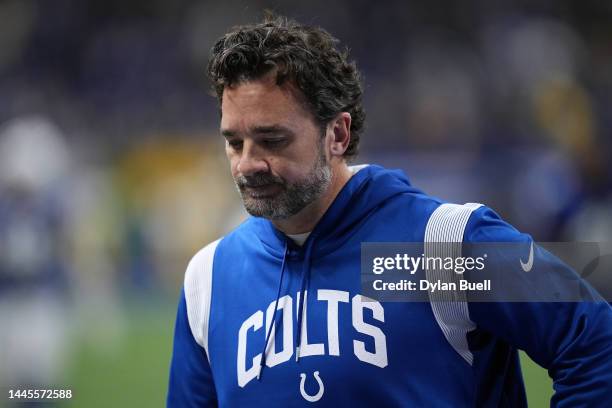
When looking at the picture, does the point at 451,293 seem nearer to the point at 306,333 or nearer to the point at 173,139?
the point at 306,333

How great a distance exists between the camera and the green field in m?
5.96

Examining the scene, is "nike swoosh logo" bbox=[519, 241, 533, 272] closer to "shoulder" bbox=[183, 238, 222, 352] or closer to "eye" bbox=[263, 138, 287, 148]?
"eye" bbox=[263, 138, 287, 148]

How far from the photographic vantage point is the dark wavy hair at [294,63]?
2268mm

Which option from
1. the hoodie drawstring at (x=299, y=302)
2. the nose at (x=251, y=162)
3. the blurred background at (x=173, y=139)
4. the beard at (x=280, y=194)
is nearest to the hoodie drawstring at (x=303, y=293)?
the hoodie drawstring at (x=299, y=302)

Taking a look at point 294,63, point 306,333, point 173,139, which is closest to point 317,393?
point 306,333

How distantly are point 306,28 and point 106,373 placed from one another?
5.37m

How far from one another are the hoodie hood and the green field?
11.0 feet

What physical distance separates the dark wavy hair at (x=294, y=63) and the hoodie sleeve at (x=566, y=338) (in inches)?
24.7

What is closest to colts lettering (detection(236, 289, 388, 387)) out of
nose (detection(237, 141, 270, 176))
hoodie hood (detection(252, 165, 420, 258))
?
hoodie hood (detection(252, 165, 420, 258))

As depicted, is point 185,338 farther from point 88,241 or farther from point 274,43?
point 88,241

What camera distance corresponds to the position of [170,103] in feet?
37.6

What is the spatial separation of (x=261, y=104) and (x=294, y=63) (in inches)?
6.3

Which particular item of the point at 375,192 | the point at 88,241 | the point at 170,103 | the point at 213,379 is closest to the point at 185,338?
the point at 213,379

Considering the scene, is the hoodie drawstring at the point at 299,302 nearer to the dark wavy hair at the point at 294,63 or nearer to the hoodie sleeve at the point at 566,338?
the dark wavy hair at the point at 294,63
